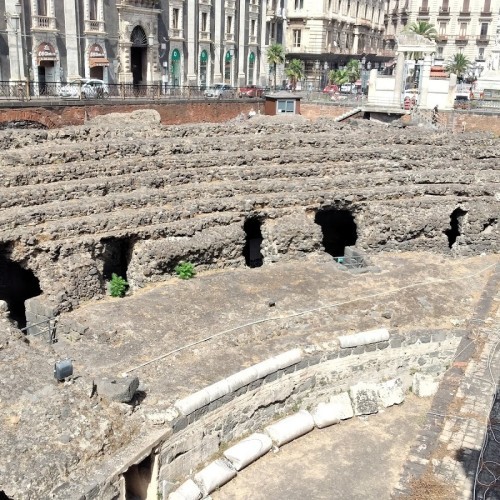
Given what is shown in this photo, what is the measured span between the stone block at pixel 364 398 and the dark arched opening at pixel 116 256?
6669 millimetres

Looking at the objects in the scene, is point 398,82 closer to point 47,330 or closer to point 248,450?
point 47,330

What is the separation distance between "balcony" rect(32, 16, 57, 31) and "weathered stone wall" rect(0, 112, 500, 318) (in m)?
16.8

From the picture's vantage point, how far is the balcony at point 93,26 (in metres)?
35.7

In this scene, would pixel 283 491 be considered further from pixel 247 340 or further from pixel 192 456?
pixel 247 340

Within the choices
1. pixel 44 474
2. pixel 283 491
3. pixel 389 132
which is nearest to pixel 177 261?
pixel 283 491

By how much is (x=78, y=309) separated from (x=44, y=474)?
20.3 ft

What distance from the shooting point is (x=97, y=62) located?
120 feet

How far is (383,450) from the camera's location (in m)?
11.8

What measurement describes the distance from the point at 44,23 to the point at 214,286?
24.3 meters

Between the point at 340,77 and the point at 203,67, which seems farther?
the point at 340,77

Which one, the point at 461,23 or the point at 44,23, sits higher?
the point at 461,23

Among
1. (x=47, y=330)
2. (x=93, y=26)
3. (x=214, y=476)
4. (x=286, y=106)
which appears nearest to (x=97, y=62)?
(x=93, y=26)

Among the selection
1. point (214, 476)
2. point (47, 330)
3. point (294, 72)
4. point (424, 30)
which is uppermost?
point (424, 30)

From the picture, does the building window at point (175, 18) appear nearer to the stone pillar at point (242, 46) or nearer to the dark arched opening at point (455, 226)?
the stone pillar at point (242, 46)
